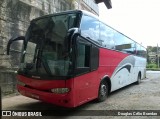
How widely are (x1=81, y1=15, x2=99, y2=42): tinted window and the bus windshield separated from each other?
419mm

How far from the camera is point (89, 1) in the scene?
22422 mm

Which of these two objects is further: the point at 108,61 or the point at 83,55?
the point at 108,61

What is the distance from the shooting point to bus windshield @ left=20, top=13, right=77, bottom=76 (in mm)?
7215

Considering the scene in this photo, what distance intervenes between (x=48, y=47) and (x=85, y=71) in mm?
1291

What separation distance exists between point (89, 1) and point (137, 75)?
356 inches

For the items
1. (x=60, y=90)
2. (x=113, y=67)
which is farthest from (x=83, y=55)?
(x=113, y=67)

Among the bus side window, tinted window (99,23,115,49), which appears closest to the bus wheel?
tinted window (99,23,115,49)

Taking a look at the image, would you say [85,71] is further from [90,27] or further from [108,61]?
[108,61]

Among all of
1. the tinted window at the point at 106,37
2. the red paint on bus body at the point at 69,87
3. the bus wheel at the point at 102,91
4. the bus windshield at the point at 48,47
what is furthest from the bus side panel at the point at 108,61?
the bus windshield at the point at 48,47

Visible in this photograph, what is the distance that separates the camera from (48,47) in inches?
298

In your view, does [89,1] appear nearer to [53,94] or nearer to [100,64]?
[100,64]

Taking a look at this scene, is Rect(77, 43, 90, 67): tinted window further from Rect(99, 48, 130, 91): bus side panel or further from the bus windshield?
Rect(99, 48, 130, 91): bus side panel

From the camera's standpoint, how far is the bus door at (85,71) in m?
7.47

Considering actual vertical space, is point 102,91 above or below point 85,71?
below
